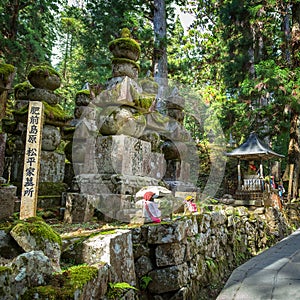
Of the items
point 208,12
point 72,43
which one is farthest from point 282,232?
point 72,43

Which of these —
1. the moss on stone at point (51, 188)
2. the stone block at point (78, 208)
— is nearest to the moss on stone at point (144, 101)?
the moss on stone at point (51, 188)

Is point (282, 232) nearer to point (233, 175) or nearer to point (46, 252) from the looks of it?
point (233, 175)

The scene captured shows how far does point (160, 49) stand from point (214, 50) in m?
8.56

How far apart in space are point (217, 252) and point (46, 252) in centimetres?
446

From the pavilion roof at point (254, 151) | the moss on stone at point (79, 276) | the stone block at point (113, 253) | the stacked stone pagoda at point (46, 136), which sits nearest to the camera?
the moss on stone at point (79, 276)

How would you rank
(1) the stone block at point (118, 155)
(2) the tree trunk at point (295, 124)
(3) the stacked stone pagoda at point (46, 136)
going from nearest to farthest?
1. (1) the stone block at point (118, 155)
2. (3) the stacked stone pagoda at point (46, 136)
3. (2) the tree trunk at point (295, 124)

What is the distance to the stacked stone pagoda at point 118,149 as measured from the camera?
582 centimetres

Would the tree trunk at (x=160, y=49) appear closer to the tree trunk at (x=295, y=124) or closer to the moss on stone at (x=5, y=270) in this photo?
the tree trunk at (x=295, y=124)

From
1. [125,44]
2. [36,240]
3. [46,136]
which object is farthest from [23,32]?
[36,240]

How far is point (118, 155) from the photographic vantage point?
646cm

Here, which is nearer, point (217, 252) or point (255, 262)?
point (255, 262)

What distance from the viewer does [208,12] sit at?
2203 cm

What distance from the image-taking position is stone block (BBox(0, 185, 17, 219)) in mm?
4668

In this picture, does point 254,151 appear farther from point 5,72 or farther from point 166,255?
point 5,72
